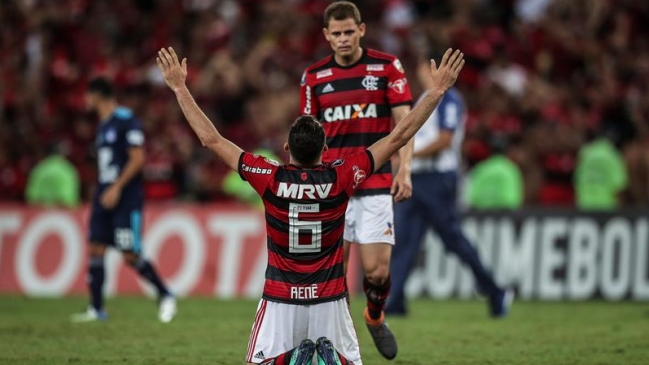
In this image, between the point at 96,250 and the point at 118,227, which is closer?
the point at 118,227

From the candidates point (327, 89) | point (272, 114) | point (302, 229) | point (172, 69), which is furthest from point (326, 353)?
point (272, 114)

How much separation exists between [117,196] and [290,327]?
224 inches

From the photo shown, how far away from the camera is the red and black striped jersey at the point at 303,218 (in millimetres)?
6914

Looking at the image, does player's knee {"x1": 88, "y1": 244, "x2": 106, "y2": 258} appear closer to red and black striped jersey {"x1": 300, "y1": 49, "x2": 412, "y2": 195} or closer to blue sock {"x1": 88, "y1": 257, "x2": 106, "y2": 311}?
blue sock {"x1": 88, "y1": 257, "x2": 106, "y2": 311}

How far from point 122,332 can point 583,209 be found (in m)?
7.35

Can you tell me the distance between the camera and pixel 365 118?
8.97m

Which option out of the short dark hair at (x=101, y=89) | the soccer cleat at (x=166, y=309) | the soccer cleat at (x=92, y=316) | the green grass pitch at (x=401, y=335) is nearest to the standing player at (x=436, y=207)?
the green grass pitch at (x=401, y=335)

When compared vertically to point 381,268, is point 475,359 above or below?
below

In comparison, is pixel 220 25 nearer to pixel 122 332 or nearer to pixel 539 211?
pixel 539 211

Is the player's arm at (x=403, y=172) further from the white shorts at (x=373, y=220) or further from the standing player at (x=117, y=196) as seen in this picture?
the standing player at (x=117, y=196)

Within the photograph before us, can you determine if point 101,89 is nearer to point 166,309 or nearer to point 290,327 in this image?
point 166,309

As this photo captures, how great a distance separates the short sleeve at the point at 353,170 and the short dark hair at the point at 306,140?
0.18 metres

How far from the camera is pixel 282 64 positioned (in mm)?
20891

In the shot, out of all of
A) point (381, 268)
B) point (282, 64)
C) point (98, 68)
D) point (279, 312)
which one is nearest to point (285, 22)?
point (282, 64)
